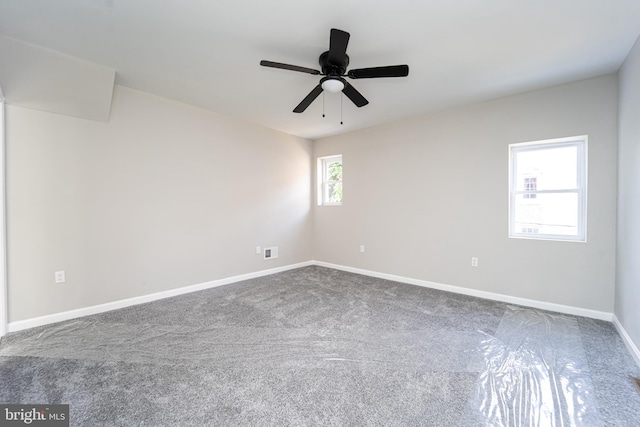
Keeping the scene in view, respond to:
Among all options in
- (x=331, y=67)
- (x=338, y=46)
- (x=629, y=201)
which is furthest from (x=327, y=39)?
(x=629, y=201)

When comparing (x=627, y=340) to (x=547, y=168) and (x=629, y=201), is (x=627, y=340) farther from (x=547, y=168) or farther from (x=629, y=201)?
(x=547, y=168)

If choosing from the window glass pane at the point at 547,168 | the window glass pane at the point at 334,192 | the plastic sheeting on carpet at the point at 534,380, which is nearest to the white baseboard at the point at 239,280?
the plastic sheeting on carpet at the point at 534,380

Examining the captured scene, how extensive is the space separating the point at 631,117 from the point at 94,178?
17.1 feet

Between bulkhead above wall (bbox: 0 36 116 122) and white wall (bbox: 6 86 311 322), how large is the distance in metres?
0.13

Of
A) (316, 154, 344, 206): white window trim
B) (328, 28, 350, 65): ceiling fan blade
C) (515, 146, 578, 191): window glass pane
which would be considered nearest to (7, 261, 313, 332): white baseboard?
(316, 154, 344, 206): white window trim

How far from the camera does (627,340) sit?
225 centimetres

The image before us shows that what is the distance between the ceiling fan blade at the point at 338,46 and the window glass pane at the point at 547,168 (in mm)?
2681

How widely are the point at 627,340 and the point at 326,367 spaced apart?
8.44 ft

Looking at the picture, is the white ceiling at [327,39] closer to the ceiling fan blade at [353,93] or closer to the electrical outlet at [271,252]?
the ceiling fan blade at [353,93]

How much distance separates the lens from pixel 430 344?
7.57 feet

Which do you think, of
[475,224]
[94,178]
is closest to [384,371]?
[475,224]

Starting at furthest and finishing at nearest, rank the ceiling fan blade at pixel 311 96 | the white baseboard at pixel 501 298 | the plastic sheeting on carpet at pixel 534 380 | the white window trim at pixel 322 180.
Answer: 1. the white window trim at pixel 322 180
2. the white baseboard at pixel 501 298
3. the ceiling fan blade at pixel 311 96
4. the plastic sheeting on carpet at pixel 534 380

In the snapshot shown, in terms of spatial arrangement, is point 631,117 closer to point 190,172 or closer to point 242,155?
point 242,155

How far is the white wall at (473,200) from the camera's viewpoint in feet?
9.16
